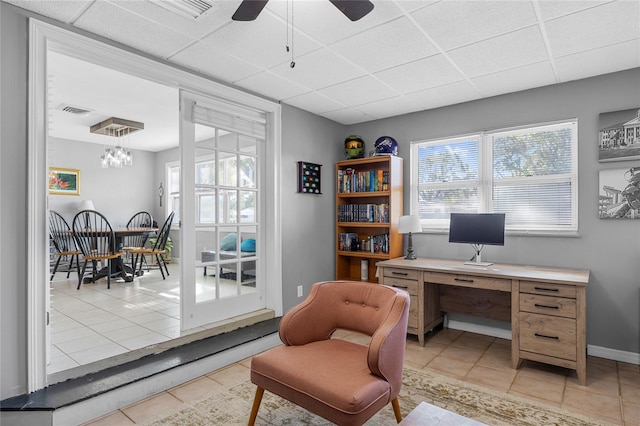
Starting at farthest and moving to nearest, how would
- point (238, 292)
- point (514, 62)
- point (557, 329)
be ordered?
point (238, 292) < point (514, 62) < point (557, 329)

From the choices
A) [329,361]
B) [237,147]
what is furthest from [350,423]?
[237,147]

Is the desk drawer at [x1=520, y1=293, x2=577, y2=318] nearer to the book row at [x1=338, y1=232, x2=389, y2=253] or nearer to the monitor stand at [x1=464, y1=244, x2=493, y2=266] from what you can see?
the monitor stand at [x1=464, y1=244, x2=493, y2=266]

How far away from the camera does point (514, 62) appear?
2.88 meters

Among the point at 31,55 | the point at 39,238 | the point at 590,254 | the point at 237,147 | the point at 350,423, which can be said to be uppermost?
the point at 31,55

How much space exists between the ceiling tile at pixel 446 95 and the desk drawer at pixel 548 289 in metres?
1.88

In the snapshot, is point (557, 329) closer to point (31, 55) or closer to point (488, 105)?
point (488, 105)

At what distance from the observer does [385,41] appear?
2543mm

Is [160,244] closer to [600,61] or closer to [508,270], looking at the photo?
[508,270]

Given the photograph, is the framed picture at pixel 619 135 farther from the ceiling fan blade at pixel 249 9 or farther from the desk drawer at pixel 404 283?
the ceiling fan blade at pixel 249 9

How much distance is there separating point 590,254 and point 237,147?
3.45 m

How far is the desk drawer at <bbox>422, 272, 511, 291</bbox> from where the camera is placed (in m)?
2.97

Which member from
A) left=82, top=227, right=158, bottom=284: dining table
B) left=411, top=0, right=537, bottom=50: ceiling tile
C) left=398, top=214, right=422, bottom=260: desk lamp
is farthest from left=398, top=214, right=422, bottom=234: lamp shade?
left=82, top=227, right=158, bottom=284: dining table

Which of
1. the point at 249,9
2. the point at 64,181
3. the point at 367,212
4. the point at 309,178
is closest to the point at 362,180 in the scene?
the point at 367,212

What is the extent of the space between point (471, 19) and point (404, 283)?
230 centimetres
